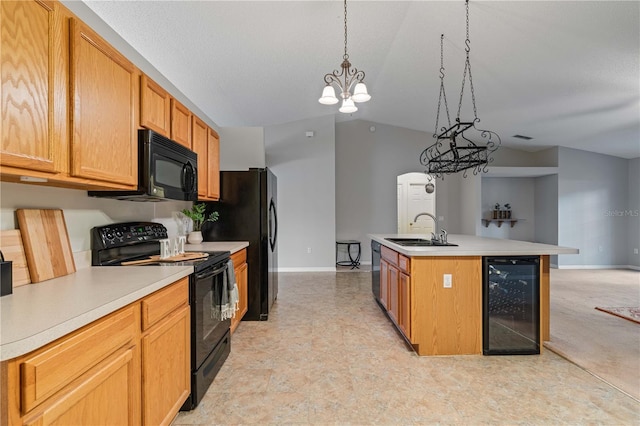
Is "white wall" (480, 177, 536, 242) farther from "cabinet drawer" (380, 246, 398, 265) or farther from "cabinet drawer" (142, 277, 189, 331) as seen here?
"cabinet drawer" (142, 277, 189, 331)

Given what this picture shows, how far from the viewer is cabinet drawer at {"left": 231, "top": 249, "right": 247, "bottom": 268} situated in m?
3.06

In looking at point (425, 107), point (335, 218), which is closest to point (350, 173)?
point (335, 218)

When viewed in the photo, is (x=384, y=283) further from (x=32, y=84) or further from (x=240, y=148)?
(x=32, y=84)

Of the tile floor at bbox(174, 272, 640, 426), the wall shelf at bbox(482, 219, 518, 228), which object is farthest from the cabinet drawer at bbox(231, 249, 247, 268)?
the wall shelf at bbox(482, 219, 518, 228)

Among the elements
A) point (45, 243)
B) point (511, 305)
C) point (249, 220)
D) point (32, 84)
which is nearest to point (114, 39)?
point (32, 84)

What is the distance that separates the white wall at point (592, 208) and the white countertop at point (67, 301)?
7.81 metres

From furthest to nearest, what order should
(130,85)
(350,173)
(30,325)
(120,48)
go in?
(350,173), (120,48), (130,85), (30,325)

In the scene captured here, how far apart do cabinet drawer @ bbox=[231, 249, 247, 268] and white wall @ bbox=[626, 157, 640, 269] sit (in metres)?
8.04

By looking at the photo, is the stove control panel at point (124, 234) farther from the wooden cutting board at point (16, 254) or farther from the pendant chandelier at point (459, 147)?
the pendant chandelier at point (459, 147)

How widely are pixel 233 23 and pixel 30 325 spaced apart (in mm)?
2894

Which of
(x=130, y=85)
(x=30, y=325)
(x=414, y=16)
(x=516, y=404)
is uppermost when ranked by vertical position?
(x=414, y=16)

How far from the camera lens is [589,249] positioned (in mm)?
6812

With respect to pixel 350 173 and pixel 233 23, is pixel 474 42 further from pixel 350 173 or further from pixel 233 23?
pixel 350 173

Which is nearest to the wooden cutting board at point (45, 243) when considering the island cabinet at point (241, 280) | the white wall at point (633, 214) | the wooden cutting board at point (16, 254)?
the wooden cutting board at point (16, 254)
